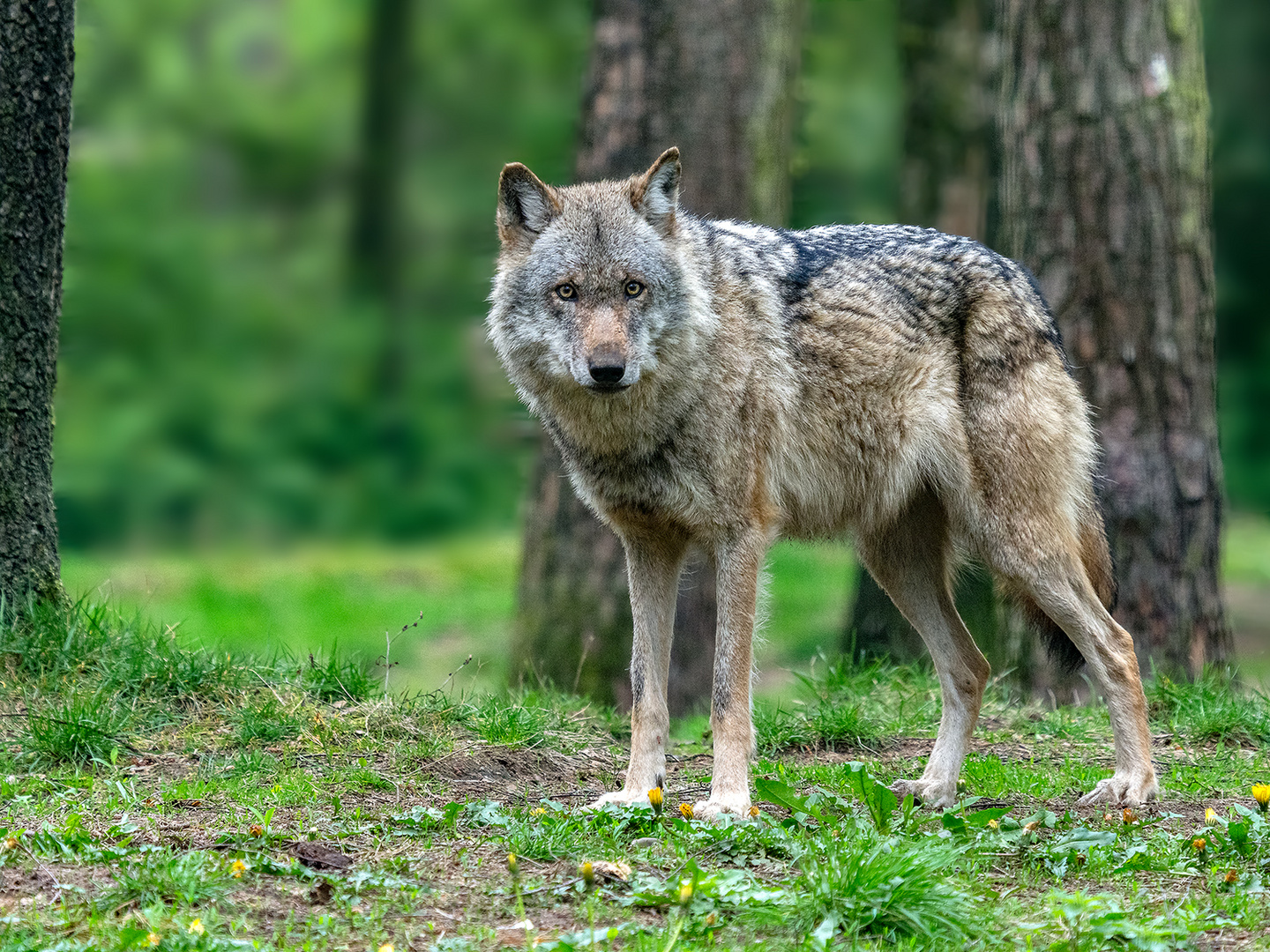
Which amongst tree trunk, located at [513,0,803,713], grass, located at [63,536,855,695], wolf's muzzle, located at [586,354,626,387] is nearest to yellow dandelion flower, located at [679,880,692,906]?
wolf's muzzle, located at [586,354,626,387]

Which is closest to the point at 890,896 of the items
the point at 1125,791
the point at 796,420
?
the point at 1125,791

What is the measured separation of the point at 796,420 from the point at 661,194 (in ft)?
3.16

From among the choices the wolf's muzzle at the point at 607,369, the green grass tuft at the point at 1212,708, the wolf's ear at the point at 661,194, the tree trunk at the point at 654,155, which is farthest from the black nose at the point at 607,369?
the green grass tuft at the point at 1212,708

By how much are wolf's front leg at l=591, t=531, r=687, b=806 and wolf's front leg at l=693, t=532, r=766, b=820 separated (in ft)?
0.69

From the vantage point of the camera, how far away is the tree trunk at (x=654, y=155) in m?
6.77

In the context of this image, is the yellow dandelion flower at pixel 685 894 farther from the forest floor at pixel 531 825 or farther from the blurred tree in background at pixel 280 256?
the blurred tree in background at pixel 280 256

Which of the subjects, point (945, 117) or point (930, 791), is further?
point (945, 117)

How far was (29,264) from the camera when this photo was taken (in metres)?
4.89

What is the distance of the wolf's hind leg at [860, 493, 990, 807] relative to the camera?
15.3 feet

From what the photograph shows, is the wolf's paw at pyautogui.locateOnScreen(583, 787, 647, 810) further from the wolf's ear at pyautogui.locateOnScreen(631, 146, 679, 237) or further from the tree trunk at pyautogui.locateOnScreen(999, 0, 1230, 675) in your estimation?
the tree trunk at pyautogui.locateOnScreen(999, 0, 1230, 675)

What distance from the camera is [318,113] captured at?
14.3 m

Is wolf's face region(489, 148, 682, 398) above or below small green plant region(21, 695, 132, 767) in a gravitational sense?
above

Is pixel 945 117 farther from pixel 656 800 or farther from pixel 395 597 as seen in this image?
pixel 656 800

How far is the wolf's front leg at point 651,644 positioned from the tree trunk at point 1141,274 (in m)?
2.63
